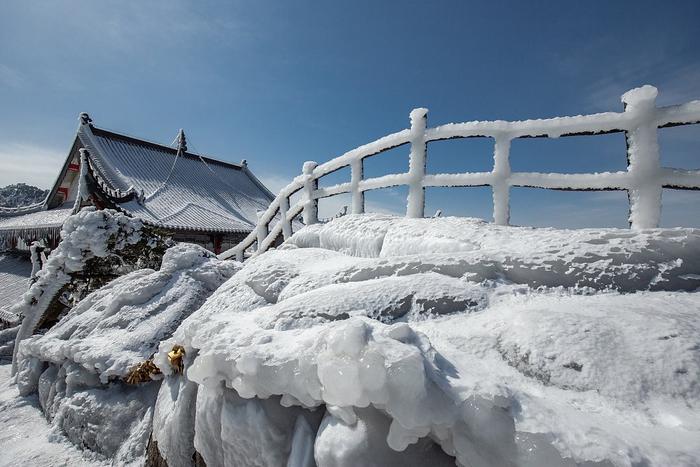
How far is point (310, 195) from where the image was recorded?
4.40 m

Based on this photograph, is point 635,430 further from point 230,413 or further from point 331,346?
point 230,413

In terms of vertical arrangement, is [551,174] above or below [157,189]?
below

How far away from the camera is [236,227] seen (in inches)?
451

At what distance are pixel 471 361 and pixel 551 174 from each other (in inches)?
72.5

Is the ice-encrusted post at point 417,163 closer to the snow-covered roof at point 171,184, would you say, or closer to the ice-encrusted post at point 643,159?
the ice-encrusted post at point 643,159

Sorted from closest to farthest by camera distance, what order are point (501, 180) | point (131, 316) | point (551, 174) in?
point (551, 174)
point (501, 180)
point (131, 316)

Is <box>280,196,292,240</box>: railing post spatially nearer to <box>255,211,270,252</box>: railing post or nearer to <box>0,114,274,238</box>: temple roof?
<box>255,211,270,252</box>: railing post

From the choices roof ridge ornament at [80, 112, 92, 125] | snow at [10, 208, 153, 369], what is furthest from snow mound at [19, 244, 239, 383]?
roof ridge ornament at [80, 112, 92, 125]

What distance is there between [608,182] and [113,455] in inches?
171

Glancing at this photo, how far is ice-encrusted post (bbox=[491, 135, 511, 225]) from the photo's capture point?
2645 mm

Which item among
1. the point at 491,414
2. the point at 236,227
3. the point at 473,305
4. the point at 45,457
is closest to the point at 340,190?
the point at 473,305

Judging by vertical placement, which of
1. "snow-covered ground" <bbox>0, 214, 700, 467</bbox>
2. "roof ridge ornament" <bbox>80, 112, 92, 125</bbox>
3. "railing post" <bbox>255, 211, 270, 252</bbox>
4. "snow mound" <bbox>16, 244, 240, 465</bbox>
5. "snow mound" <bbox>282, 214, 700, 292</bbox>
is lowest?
"snow mound" <bbox>16, 244, 240, 465</bbox>

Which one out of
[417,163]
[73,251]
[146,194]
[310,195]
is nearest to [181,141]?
[146,194]

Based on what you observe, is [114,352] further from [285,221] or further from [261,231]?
[261,231]
